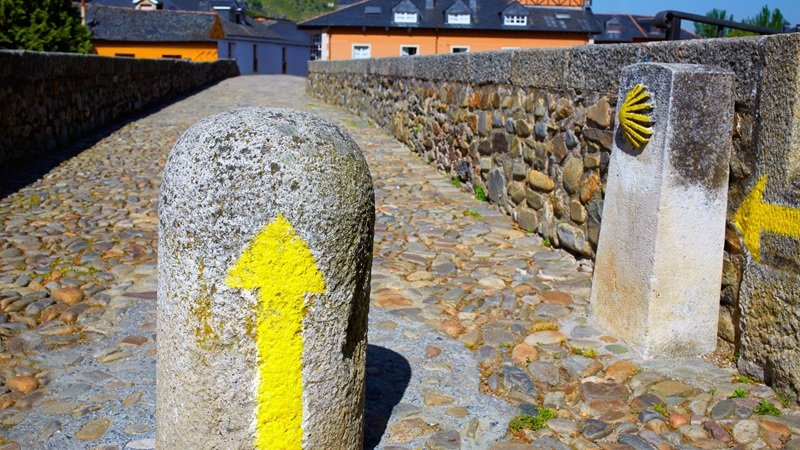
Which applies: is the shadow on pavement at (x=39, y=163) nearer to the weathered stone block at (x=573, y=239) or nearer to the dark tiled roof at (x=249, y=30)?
the weathered stone block at (x=573, y=239)

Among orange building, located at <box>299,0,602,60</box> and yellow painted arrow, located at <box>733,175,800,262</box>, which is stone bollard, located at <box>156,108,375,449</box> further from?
orange building, located at <box>299,0,602,60</box>

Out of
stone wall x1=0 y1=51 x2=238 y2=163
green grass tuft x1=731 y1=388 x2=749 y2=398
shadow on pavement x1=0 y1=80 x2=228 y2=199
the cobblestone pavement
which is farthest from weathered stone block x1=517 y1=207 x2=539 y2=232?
stone wall x1=0 y1=51 x2=238 y2=163

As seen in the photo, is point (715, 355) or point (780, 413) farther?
point (715, 355)

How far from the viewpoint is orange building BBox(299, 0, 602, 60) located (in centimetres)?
4069

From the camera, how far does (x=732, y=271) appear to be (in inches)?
146

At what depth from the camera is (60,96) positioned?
33.4 feet

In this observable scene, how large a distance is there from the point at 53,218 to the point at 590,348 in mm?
4537

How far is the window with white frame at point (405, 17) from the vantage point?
4125cm

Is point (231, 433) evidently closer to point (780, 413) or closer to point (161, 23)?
point (780, 413)

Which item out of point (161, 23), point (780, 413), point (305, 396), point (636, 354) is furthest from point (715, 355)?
point (161, 23)

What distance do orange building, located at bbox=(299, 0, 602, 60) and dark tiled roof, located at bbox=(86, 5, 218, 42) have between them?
937cm

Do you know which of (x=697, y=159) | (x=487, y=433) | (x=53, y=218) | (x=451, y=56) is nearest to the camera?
(x=487, y=433)

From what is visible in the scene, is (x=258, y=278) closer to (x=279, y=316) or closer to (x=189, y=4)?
(x=279, y=316)

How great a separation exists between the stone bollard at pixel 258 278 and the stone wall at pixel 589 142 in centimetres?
189
